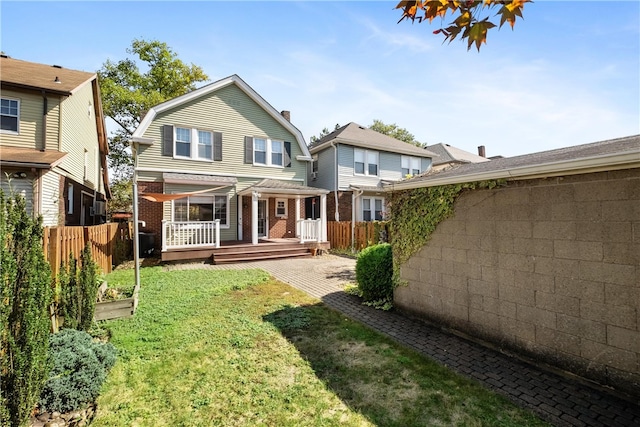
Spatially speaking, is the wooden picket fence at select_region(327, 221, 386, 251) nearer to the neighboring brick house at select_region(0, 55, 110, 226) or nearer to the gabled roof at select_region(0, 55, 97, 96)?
the neighboring brick house at select_region(0, 55, 110, 226)

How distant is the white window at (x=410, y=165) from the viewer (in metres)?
21.2

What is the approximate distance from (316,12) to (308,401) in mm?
6090

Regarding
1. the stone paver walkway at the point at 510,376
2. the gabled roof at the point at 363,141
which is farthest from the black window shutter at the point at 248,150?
the stone paver walkway at the point at 510,376

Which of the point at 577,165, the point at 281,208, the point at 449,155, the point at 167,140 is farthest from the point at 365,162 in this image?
the point at 577,165

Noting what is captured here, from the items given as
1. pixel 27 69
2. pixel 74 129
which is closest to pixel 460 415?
pixel 74 129

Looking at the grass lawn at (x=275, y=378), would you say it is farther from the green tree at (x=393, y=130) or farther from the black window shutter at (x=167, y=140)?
the green tree at (x=393, y=130)

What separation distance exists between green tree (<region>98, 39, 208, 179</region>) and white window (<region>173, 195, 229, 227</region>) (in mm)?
15138

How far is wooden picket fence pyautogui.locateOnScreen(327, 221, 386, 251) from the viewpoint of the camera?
1567cm

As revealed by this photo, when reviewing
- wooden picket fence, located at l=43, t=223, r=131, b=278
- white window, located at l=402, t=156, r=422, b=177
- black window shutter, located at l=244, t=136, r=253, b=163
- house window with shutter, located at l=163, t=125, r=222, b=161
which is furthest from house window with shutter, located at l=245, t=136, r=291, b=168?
white window, located at l=402, t=156, r=422, b=177

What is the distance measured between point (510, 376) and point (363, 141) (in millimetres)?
16898

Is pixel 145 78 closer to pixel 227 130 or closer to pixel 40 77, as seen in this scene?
pixel 40 77

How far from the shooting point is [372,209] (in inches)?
779

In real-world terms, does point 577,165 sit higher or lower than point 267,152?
lower

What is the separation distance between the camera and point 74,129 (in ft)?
44.0
